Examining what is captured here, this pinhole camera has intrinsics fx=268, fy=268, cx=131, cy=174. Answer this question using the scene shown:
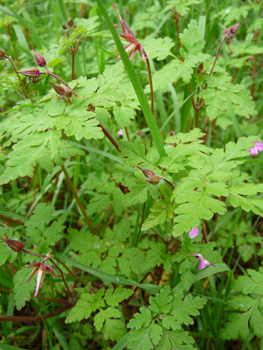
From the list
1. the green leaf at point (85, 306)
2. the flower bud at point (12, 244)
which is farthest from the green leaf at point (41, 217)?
the green leaf at point (85, 306)

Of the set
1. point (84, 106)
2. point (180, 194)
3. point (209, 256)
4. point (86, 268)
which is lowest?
point (209, 256)

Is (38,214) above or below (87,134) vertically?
below

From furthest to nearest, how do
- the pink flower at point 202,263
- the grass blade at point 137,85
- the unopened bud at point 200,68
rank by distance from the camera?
the unopened bud at point 200,68 < the pink flower at point 202,263 < the grass blade at point 137,85

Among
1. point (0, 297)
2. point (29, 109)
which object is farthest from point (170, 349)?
point (29, 109)

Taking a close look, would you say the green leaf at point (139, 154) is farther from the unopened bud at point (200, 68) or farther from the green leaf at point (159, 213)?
the unopened bud at point (200, 68)

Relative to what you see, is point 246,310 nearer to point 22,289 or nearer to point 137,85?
point 22,289

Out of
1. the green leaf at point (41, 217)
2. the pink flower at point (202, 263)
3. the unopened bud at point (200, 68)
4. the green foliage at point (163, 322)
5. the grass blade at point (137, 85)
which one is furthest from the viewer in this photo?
the unopened bud at point (200, 68)

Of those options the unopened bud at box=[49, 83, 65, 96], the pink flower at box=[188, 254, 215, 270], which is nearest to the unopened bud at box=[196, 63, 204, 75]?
the unopened bud at box=[49, 83, 65, 96]

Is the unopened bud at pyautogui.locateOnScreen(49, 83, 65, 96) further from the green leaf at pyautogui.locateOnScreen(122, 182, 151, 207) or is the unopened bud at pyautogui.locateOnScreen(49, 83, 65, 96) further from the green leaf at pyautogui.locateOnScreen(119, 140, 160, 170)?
the green leaf at pyautogui.locateOnScreen(122, 182, 151, 207)

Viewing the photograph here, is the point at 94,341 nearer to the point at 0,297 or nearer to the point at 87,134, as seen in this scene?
the point at 0,297

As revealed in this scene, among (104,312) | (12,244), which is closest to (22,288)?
(12,244)

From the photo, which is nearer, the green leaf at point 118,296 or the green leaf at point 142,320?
the green leaf at point 142,320
